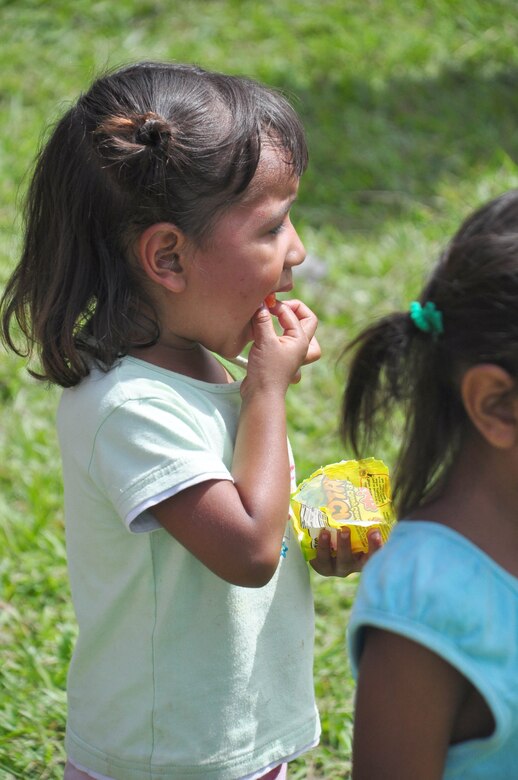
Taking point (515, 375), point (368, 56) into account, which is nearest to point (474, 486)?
point (515, 375)

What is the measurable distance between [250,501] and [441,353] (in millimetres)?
461

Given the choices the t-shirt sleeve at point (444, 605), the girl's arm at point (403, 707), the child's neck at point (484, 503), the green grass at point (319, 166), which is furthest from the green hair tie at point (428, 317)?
the green grass at point (319, 166)

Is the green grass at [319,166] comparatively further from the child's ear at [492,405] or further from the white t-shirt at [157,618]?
the child's ear at [492,405]

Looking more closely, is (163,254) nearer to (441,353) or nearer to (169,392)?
(169,392)

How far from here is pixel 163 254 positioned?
1.89 meters

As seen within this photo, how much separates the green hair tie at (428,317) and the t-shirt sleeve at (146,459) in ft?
1.49

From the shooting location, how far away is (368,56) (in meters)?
6.69

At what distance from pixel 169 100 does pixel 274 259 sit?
34cm

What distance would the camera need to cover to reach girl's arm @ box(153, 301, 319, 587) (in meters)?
1.73

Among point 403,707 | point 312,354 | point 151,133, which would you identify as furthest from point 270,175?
point 403,707

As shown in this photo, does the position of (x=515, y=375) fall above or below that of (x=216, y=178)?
below

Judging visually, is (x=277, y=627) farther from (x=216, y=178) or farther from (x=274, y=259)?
(x=216, y=178)

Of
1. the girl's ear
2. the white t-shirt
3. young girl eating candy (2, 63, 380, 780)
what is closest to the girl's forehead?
young girl eating candy (2, 63, 380, 780)

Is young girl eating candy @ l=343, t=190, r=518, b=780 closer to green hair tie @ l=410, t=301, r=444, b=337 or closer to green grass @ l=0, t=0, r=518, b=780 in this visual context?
green hair tie @ l=410, t=301, r=444, b=337
